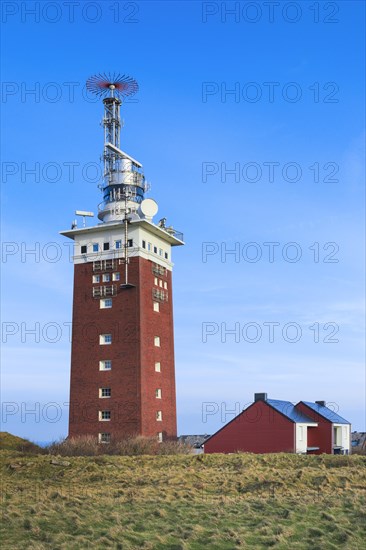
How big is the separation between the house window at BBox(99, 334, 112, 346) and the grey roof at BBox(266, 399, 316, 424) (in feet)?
44.5

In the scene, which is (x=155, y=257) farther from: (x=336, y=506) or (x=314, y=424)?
(x=336, y=506)

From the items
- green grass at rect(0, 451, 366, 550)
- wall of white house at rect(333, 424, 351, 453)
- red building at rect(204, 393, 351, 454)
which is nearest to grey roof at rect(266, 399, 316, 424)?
red building at rect(204, 393, 351, 454)

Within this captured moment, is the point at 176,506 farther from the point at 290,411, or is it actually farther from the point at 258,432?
the point at 290,411

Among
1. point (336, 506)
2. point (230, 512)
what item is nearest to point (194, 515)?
point (230, 512)

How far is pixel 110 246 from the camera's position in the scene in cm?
5341

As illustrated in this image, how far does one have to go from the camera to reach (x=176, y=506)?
23.5 metres

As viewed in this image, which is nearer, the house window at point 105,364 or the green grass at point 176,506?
the green grass at point 176,506

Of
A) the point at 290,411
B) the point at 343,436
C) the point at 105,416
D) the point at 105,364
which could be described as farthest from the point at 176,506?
the point at 343,436

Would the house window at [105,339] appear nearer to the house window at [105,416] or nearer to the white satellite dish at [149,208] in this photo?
the house window at [105,416]

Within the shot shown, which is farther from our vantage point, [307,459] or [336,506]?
[307,459]

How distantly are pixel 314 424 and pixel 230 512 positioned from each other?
34.8 metres

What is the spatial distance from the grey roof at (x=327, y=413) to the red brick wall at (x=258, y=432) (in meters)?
6.44

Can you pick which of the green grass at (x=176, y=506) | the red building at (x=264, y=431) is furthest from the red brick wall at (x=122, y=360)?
the green grass at (x=176, y=506)

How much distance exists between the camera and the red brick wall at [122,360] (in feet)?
163
